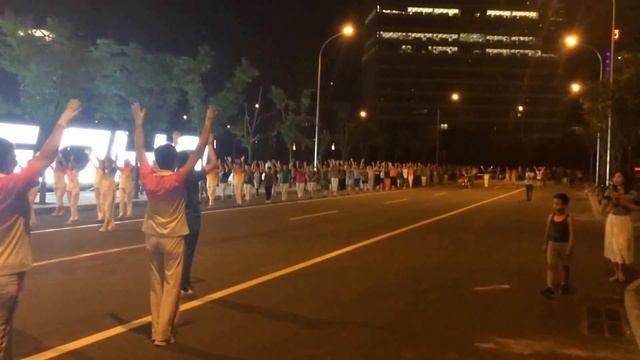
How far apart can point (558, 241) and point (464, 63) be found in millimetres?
168316

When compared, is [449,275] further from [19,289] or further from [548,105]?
[548,105]

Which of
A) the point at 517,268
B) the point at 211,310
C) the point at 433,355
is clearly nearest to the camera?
the point at 433,355

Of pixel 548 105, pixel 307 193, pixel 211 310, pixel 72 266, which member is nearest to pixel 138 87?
pixel 307 193

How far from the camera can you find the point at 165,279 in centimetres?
701

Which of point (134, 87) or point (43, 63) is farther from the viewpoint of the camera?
point (134, 87)

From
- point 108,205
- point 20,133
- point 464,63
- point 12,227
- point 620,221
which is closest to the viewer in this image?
point 12,227

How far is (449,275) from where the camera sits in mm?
12508

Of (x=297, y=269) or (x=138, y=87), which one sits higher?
(x=138, y=87)

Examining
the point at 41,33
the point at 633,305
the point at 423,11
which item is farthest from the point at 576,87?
the point at 423,11

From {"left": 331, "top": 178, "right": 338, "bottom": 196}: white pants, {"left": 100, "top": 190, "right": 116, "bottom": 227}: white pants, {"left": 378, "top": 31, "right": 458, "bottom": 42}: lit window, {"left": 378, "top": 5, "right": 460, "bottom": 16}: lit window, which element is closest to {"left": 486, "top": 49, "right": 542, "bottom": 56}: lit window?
{"left": 378, "top": 5, "right": 460, "bottom": 16}: lit window

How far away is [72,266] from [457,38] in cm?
16693

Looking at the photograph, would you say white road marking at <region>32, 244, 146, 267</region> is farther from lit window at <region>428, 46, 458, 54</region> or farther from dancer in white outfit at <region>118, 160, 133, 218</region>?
lit window at <region>428, 46, 458, 54</region>

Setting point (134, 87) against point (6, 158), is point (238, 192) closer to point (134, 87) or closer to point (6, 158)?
point (134, 87)

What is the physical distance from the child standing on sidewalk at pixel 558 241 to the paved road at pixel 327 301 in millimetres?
347
